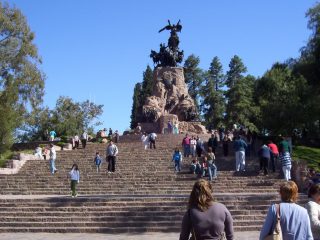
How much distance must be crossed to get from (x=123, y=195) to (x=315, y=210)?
39.5 ft

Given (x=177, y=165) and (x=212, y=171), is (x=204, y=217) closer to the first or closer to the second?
(x=212, y=171)

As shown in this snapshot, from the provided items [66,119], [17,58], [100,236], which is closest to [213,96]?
[66,119]

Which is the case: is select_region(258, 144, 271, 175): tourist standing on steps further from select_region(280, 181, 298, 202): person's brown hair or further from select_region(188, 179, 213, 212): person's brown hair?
select_region(188, 179, 213, 212): person's brown hair

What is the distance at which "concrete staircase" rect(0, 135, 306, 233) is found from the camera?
Answer: 1359 centimetres

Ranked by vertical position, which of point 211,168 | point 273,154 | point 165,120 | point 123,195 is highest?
point 165,120

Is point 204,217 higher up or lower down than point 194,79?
lower down

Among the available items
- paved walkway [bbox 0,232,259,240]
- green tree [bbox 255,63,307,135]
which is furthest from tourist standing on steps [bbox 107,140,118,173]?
green tree [bbox 255,63,307,135]

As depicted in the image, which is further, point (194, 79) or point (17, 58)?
point (194, 79)

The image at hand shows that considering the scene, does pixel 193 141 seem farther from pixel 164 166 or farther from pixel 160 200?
pixel 160 200

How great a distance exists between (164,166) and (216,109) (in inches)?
1753

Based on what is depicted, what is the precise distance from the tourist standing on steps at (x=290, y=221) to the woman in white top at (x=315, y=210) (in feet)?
1.70

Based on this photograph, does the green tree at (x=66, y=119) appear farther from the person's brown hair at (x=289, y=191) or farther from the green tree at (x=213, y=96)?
the person's brown hair at (x=289, y=191)

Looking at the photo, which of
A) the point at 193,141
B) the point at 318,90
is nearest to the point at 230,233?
the point at 193,141

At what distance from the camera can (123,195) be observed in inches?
662
